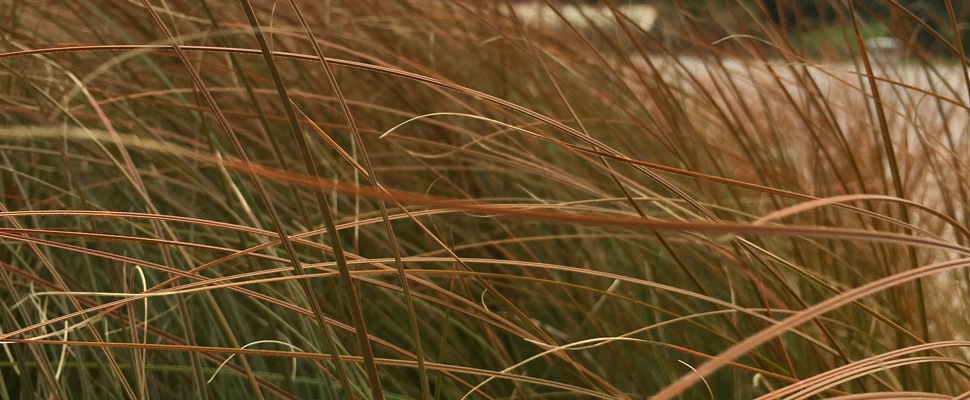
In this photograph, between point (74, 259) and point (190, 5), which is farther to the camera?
point (190, 5)

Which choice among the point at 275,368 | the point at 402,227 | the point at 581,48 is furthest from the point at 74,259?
the point at 581,48

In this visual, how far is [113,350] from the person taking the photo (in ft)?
2.53

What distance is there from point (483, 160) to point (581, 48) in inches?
30.3

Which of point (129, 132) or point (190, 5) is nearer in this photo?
point (129, 132)

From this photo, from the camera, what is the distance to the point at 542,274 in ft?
3.42

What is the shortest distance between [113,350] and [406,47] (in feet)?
2.37

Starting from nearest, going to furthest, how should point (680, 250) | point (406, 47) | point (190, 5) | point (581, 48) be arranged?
1. point (680, 250)
2. point (190, 5)
3. point (406, 47)
4. point (581, 48)

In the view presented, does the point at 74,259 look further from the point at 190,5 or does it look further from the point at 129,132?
the point at 190,5

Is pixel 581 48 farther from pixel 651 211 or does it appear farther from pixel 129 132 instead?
pixel 129 132

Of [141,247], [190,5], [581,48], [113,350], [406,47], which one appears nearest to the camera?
[113,350]

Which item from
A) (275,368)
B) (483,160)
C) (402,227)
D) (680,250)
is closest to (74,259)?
(275,368)

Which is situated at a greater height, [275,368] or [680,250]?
[680,250]

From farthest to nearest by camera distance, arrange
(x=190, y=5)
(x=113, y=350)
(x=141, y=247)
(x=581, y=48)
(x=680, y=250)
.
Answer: (x=581, y=48) < (x=190, y=5) < (x=680, y=250) < (x=141, y=247) < (x=113, y=350)

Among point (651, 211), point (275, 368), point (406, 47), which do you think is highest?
point (406, 47)
